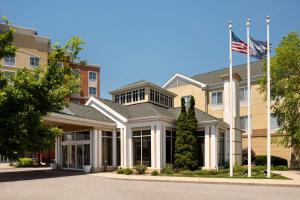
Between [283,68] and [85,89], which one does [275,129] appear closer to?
[283,68]

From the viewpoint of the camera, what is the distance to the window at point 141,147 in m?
31.1

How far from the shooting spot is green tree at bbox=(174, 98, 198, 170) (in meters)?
29.5

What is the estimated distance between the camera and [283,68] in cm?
3344

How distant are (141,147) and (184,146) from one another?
4.17 m

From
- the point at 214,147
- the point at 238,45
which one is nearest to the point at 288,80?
the point at 214,147

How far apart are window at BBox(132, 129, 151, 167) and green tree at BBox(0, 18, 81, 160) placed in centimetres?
2049

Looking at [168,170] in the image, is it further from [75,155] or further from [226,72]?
[226,72]

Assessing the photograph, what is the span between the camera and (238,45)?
26.1m

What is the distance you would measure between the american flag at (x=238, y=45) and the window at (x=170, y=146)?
32.8 feet

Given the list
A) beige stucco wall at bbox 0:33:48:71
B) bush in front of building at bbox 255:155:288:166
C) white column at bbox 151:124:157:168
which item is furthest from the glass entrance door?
beige stucco wall at bbox 0:33:48:71

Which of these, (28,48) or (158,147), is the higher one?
(28,48)

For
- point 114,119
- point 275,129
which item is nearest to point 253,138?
point 275,129

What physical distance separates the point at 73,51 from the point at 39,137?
9.56ft

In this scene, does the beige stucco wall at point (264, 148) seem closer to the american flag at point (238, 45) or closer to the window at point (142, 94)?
the window at point (142, 94)
